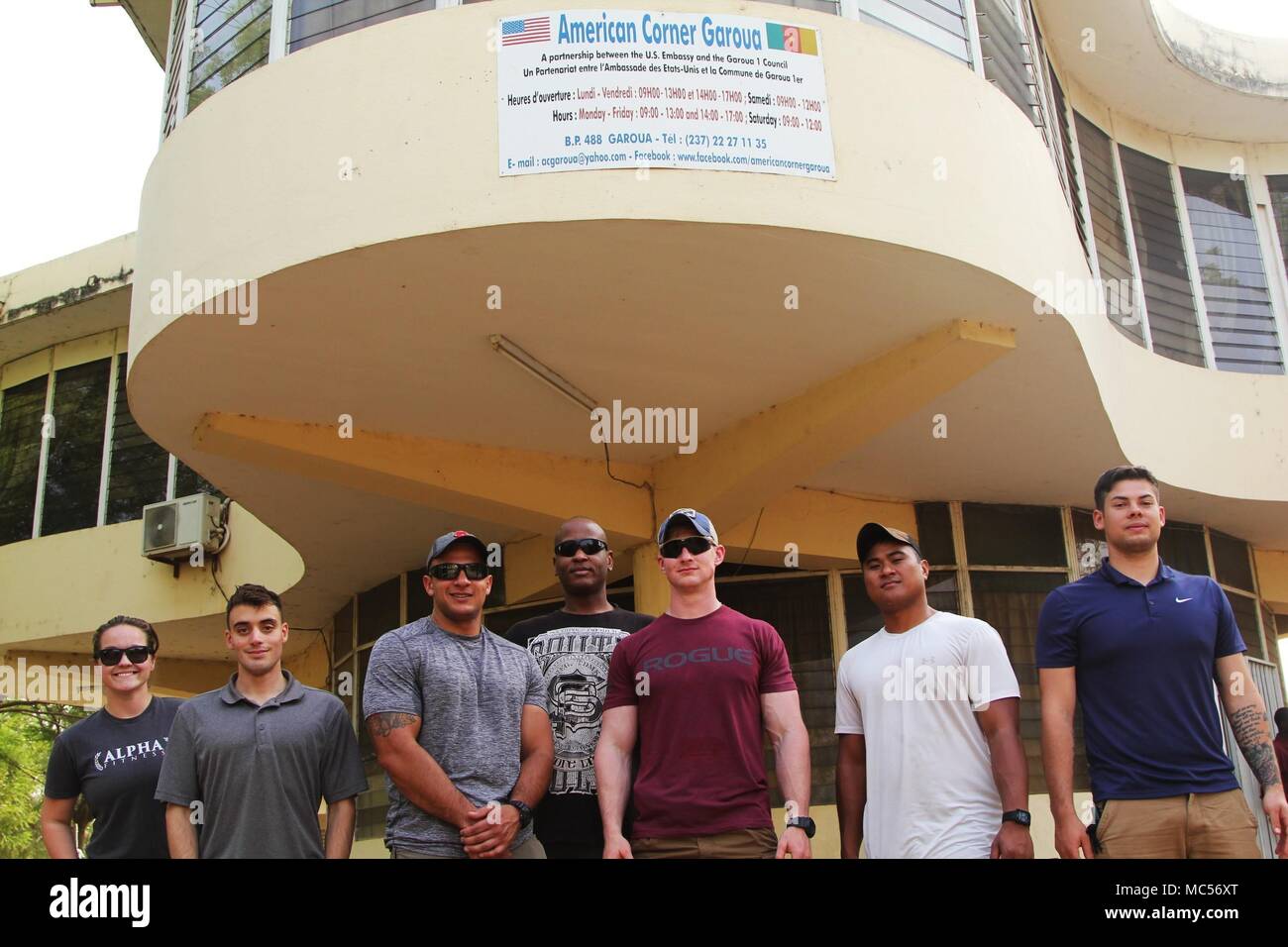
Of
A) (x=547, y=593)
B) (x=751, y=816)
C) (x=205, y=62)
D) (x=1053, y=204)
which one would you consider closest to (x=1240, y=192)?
(x=1053, y=204)

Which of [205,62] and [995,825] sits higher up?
[205,62]

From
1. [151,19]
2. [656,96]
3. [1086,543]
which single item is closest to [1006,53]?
[656,96]

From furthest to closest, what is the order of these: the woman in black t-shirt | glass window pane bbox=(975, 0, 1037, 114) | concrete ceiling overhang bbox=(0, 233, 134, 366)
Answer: concrete ceiling overhang bbox=(0, 233, 134, 366)
glass window pane bbox=(975, 0, 1037, 114)
the woman in black t-shirt

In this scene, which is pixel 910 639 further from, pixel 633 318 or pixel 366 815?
pixel 366 815

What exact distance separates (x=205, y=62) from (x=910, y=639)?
5557mm

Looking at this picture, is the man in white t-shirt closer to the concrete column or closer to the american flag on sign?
the american flag on sign

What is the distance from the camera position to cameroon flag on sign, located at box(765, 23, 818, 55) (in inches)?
240

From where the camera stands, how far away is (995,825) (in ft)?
12.9

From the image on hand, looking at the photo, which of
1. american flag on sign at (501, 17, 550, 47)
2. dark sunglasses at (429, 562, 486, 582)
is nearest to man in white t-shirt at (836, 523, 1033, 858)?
dark sunglasses at (429, 562, 486, 582)

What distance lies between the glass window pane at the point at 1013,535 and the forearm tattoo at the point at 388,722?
539 cm

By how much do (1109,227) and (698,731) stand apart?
7.70m

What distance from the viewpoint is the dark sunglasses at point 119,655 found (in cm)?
465

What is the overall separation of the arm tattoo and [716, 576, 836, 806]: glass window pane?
501cm
